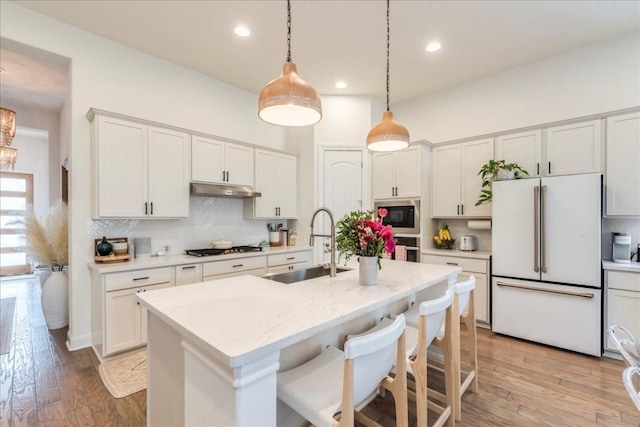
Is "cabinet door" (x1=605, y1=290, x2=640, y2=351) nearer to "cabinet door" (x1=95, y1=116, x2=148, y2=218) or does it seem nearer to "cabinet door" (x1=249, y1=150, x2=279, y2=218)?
"cabinet door" (x1=249, y1=150, x2=279, y2=218)

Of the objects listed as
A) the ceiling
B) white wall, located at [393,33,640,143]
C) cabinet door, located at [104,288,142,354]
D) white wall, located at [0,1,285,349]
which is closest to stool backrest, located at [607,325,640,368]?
the ceiling

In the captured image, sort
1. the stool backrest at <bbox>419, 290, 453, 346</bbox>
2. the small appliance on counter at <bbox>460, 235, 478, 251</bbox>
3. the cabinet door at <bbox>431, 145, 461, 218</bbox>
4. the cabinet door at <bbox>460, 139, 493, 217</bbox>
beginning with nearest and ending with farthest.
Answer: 1. the stool backrest at <bbox>419, 290, 453, 346</bbox>
2. the cabinet door at <bbox>460, 139, 493, 217</bbox>
3. the small appliance on counter at <bbox>460, 235, 478, 251</bbox>
4. the cabinet door at <bbox>431, 145, 461, 218</bbox>

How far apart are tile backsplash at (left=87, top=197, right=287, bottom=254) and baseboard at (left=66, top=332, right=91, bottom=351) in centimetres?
88

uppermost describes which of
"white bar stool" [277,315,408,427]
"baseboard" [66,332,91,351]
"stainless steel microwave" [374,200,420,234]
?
"stainless steel microwave" [374,200,420,234]

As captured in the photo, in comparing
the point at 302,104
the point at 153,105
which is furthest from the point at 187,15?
the point at 302,104

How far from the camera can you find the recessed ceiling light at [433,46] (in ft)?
10.8

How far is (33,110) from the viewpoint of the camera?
497 cm

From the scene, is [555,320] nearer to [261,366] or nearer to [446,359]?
[446,359]

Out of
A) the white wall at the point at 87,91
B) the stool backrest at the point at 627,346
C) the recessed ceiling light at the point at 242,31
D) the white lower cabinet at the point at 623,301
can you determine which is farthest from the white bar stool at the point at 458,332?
the white wall at the point at 87,91

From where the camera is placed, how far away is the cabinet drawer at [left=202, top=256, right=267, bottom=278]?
330 centimetres

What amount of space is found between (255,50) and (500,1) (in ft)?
8.27

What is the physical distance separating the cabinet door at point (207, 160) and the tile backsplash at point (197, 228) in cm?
39

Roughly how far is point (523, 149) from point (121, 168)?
4558 millimetres

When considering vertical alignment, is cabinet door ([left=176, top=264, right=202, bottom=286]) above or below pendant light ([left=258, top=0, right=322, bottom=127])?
below
